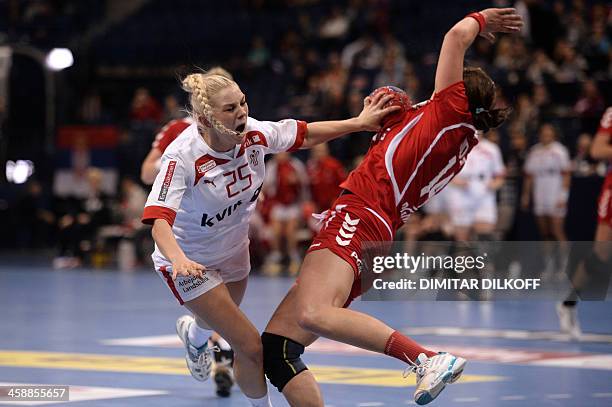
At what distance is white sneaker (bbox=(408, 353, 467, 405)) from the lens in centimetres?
530

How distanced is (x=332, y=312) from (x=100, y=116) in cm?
1854

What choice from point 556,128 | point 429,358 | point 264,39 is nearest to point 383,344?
point 429,358

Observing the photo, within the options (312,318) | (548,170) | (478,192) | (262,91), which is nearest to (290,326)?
(312,318)

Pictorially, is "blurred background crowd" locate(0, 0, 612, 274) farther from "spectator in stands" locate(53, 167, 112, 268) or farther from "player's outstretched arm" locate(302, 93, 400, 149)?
"player's outstretched arm" locate(302, 93, 400, 149)

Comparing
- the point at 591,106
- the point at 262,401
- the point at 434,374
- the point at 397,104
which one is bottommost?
the point at 591,106

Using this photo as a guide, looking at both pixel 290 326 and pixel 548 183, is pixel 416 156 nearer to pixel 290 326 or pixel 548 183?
pixel 290 326

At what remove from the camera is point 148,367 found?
333 inches

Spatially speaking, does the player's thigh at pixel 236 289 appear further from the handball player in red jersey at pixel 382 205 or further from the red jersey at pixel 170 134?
the red jersey at pixel 170 134

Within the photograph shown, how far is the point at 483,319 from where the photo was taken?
1176 centimetres

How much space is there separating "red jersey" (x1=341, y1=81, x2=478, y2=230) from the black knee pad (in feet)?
2.63

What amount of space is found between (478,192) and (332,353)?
21.4ft

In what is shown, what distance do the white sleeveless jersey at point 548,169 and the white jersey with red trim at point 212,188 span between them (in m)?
10.4

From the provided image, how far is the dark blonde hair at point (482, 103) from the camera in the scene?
5883mm

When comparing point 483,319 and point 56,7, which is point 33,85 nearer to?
point 56,7
